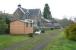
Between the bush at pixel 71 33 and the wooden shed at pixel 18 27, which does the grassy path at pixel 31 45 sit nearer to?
the bush at pixel 71 33

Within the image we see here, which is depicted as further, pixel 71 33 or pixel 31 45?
pixel 71 33

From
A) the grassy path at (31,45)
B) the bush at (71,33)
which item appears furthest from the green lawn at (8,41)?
the bush at (71,33)

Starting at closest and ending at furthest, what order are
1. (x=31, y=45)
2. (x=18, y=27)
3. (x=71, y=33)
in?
(x=31, y=45) → (x=71, y=33) → (x=18, y=27)

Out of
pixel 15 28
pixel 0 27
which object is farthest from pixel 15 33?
pixel 0 27

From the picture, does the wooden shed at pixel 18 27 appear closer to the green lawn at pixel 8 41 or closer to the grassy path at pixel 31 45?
the green lawn at pixel 8 41

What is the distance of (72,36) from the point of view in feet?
144

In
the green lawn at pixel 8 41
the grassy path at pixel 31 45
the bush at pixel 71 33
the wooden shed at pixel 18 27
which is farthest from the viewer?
the wooden shed at pixel 18 27

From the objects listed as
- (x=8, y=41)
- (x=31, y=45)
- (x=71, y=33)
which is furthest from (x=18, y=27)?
(x=31, y=45)

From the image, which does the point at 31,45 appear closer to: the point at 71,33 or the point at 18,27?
the point at 71,33

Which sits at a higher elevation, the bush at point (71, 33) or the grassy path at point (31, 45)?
the bush at point (71, 33)

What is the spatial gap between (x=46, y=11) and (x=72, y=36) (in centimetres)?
9356

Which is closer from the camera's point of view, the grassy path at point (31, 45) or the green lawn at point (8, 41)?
the grassy path at point (31, 45)

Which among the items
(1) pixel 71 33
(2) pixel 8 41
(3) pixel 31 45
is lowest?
(2) pixel 8 41

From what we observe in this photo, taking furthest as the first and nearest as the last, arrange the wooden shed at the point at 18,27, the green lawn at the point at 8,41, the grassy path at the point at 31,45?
the wooden shed at the point at 18,27 < the green lawn at the point at 8,41 < the grassy path at the point at 31,45
